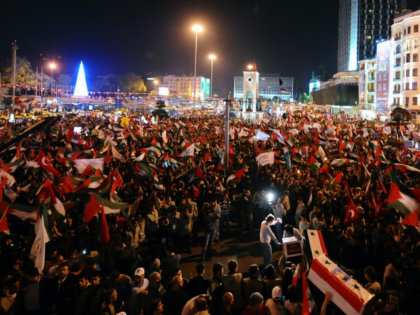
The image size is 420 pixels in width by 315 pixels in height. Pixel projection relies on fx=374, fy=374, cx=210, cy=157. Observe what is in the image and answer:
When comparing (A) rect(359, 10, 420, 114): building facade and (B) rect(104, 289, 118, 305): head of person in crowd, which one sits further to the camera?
(A) rect(359, 10, 420, 114): building facade

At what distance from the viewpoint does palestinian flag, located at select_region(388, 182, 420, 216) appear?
6270mm

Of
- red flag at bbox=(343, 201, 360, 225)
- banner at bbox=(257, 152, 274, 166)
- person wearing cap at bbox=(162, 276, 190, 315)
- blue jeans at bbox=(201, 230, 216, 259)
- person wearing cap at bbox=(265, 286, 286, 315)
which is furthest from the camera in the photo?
banner at bbox=(257, 152, 274, 166)

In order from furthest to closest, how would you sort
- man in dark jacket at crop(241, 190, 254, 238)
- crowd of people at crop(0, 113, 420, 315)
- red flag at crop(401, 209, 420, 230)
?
man in dark jacket at crop(241, 190, 254, 238) < red flag at crop(401, 209, 420, 230) < crowd of people at crop(0, 113, 420, 315)

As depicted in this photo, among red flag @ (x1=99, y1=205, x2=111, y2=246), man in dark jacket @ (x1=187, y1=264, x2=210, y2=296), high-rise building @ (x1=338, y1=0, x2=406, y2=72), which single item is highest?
high-rise building @ (x1=338, y1=0, x2=406, y2=72)

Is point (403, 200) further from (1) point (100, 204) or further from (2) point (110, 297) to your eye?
(1) point (100, 204)

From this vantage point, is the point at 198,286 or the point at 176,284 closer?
the point at 176,284

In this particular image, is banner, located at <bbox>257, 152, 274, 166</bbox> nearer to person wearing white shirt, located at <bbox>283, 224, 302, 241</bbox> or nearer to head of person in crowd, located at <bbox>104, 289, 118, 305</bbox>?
person wearing white shirt, located at <bbox>283, 224, 302, 241</bbox>

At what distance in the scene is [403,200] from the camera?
629cm

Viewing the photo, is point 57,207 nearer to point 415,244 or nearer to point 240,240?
point 240,240

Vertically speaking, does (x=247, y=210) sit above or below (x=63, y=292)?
above

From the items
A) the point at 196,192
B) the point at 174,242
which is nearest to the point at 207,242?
the point at 174,242

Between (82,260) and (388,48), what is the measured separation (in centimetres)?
6065

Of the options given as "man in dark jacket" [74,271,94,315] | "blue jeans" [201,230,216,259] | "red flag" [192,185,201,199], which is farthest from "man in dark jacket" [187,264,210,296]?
"red flag" [192,185,201,199]

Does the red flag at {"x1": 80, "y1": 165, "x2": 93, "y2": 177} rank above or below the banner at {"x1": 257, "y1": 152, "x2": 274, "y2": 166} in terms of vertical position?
below
